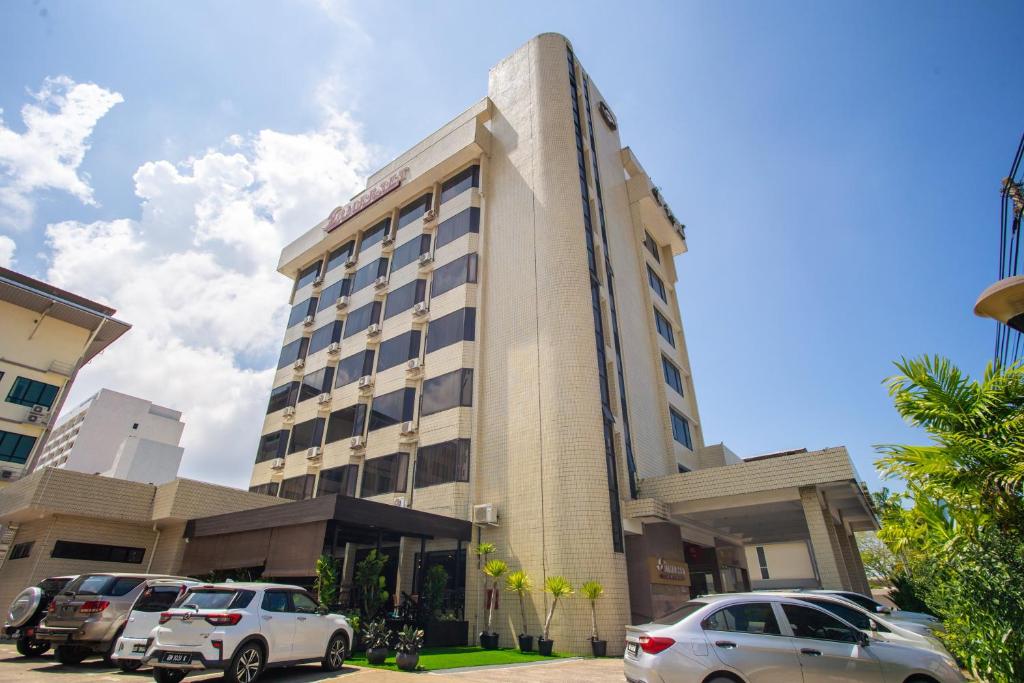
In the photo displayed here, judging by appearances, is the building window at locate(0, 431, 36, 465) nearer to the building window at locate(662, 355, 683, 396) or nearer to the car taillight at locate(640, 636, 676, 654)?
the car taillight at locate(640, 636, 676, 654)

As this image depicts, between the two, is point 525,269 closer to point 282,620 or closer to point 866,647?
point 282,620

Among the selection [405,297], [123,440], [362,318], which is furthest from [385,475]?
[123,440]

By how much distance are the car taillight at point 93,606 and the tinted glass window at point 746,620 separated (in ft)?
40.5

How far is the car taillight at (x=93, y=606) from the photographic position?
1127 centimetres

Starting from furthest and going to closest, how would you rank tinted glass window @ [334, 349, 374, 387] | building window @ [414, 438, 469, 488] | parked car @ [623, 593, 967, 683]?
tinted glass window @ [334, 349, 374, 387], building window @ [414, 438, 469, 488], parked car @ [623, 593, 967, 683]

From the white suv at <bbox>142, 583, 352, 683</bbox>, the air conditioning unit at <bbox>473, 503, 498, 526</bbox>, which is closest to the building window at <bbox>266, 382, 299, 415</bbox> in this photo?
the air conditioning unit at <bbox>473, 503, 498, 526</bbox>

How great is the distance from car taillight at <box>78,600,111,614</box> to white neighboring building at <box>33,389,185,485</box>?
70.1 meters

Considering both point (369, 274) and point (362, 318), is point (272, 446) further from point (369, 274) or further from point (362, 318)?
point (369, 274)

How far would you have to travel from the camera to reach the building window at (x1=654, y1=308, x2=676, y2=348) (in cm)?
3269

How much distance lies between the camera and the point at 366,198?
3247cm

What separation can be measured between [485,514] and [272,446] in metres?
18.0

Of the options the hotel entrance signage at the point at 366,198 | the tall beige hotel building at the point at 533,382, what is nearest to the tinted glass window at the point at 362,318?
the tall beige hotel building at the point at 533,382

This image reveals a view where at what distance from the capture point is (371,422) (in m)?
26.2

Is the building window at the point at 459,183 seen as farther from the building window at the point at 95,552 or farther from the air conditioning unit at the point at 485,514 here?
the building window at the point at 95,552
